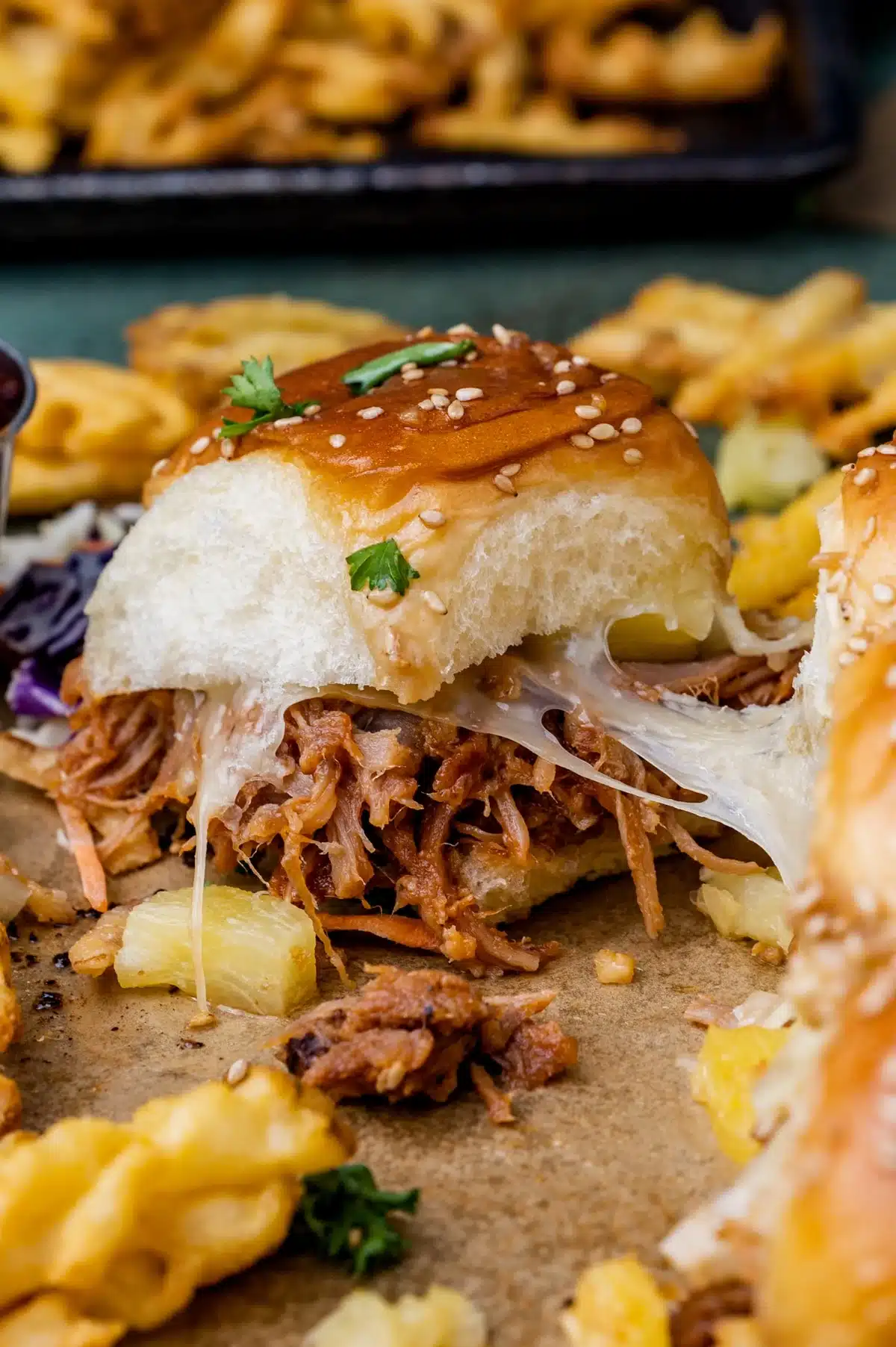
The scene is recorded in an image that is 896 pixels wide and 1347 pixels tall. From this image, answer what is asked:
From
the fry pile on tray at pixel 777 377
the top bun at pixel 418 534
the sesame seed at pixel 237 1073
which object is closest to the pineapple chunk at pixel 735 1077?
the sesame seed at pixel 237 1073

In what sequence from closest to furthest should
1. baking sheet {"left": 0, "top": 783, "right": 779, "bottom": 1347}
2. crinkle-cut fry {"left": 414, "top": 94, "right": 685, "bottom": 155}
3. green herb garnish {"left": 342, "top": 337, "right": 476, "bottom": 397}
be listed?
baking sheet {"left": 0, "top": 783, "right": 779, "bottom": 1347}
green herb garnish {"left": 342, "top": 337, "right": 476, "bottom": 397}
crinkle-cut fry {"left": 414, "top": 94, "right": 685, "bottom": 155}

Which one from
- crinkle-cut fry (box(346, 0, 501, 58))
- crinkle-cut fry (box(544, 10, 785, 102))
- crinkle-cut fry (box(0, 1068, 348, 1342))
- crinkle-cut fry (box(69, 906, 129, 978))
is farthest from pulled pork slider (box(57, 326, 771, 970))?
crinkle-cut fry (box(544, 10, 785, 102))

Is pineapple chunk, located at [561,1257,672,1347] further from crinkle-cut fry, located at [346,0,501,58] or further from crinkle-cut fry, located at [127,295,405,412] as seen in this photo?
crinkle-cut fry, located at [346,0,501,58]

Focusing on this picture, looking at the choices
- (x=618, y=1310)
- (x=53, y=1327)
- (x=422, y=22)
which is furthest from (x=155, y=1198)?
(x=422, y=22)

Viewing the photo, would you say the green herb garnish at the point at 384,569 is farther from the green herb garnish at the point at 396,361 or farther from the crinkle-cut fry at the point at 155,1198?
the crinkle-cut fry at the point at 155,1198

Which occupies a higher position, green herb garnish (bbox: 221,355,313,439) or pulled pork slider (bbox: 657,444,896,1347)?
green herb garnish (bbox: 221,355,313,439)

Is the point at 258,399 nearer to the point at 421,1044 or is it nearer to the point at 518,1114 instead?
the point at 421,1044

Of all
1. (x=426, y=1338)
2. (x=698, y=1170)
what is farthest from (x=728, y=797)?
(x=426, y=1338)
